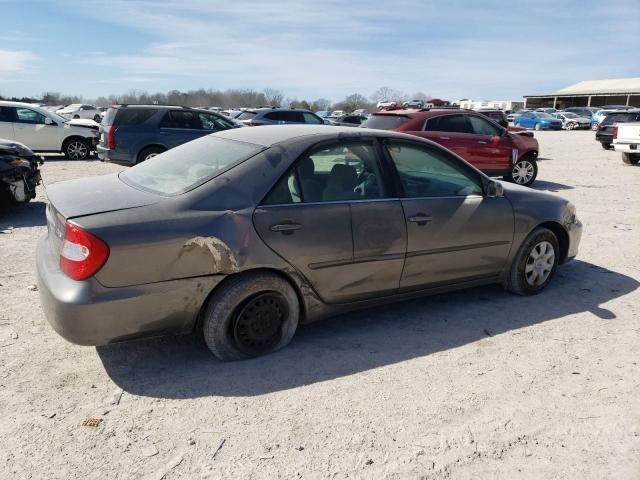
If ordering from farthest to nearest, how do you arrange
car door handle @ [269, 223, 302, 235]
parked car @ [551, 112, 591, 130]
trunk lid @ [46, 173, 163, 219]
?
parked car @ [551, 112, 591, 130], car door handle @ [269, 223, 302, 235], trunk lid @ [46, 173, 163, 219]

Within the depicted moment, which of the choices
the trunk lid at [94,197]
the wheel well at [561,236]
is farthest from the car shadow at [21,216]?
the wheel well at [561,236]

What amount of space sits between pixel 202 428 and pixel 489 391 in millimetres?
1741

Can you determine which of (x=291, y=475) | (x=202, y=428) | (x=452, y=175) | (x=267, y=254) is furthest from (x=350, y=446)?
(x=452, y=175)

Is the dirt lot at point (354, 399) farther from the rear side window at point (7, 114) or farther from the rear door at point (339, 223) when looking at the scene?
the rear side window at point (7, 114)

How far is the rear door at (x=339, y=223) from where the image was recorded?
11.4 ft

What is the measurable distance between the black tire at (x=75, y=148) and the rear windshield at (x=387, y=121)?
9.31m

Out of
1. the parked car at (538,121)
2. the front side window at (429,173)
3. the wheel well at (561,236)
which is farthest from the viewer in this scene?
the parked car at (538,121)

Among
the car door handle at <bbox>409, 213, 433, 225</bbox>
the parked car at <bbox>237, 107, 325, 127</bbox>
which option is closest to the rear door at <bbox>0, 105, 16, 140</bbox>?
the parked car at <bbox>237, 107, 325, 127</bbox>

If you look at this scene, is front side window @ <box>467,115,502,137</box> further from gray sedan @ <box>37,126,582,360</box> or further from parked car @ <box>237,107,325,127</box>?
gray sedan @ <box>37,126,582,360</box>

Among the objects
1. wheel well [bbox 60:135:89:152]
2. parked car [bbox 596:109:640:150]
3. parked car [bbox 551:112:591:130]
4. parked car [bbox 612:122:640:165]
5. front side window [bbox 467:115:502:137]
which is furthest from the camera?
parked car [bbox 551:112:591:130]

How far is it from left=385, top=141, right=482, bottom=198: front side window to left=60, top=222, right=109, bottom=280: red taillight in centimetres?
221

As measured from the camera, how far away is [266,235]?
132 inches

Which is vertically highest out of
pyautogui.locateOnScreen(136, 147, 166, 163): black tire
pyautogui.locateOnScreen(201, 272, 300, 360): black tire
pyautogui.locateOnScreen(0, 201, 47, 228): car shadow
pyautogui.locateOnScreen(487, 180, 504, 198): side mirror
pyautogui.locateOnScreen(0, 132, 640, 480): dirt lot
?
pyautogui.locateOnScreen(487, 180, 504, 198): side mirror

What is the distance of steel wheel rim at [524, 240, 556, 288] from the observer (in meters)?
4.77
